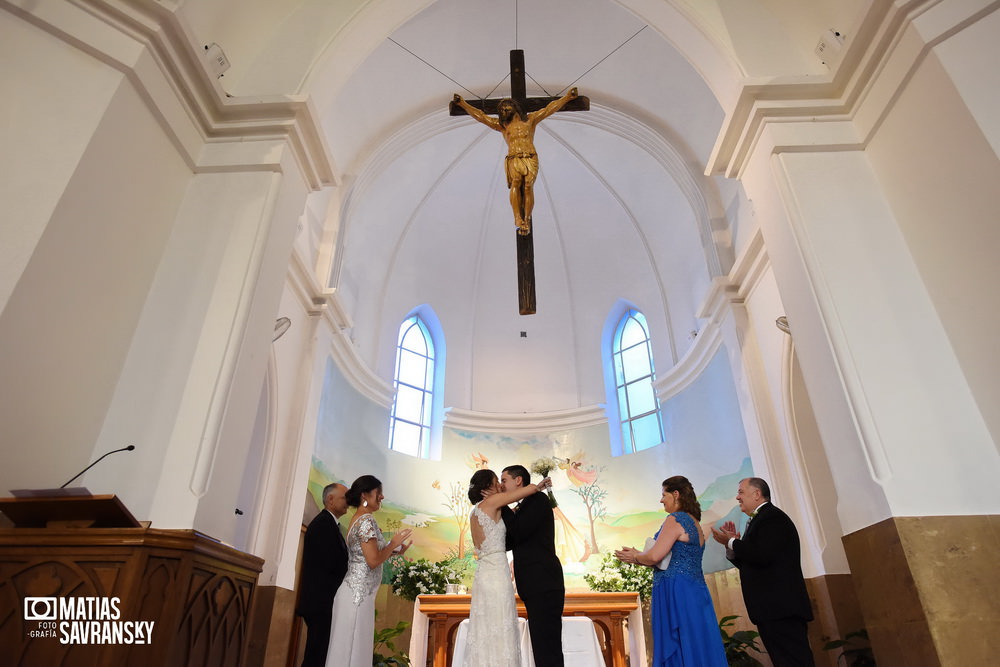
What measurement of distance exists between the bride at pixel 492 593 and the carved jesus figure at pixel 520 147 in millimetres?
2551

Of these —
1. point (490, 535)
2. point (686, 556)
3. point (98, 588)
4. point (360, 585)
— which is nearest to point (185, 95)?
point (98, 588)

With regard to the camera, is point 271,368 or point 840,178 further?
point 271,368

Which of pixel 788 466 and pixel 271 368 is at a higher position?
Result: pixel 271 368

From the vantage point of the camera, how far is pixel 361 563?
3.63 metres

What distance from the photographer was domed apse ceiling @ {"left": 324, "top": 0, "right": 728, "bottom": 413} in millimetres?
8164

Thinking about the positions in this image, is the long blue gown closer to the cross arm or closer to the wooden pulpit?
the wooden pulpit

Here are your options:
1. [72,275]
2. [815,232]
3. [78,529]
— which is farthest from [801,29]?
[78,529]

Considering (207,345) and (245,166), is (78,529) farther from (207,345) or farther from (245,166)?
(245,166)

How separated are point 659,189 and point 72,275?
26.7 feet

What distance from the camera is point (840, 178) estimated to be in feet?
12.8

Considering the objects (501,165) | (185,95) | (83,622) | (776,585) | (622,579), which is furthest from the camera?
(501,165)

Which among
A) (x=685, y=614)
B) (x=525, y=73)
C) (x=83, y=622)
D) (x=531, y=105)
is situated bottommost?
(x=83, y=622)

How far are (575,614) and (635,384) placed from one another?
16.5ft

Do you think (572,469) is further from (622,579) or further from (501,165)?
(501,165)
